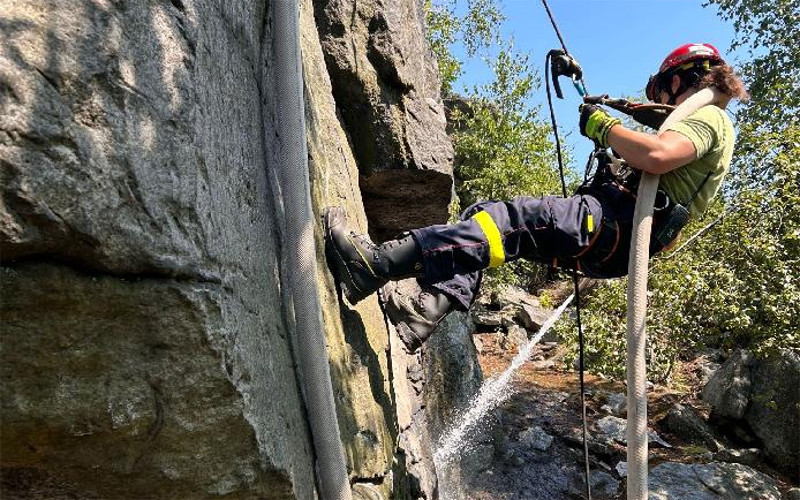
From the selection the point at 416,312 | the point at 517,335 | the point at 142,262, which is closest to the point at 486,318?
the point at 517,335

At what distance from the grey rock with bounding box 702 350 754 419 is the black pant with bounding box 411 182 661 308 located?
31.1 feet

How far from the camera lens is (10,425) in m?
1.62

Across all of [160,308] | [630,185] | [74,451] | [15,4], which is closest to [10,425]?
[74,451]

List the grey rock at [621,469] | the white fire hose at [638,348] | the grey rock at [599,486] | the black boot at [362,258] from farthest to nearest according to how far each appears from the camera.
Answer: the grey rock at [621,469] < the grey rock at [599,486] < the black boot at [362,258] < the white fire hose at [638,348]

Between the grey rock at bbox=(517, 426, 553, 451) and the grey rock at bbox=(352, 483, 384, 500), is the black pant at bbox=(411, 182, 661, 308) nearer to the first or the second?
the grey rock at bbox=(352, 483, 384, 500)

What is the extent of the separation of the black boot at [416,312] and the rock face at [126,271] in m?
3.08

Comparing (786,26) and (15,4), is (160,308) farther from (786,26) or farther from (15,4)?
(786,26)

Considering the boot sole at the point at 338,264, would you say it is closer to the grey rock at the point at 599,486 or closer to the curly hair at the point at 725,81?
the curly hair at the point at 725,81

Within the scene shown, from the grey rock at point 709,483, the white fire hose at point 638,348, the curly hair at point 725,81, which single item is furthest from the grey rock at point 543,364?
the white fire hose at point 638,348

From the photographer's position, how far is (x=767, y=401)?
1007 centimetres

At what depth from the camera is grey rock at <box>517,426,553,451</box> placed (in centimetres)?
1062

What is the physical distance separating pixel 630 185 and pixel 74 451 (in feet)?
10.1

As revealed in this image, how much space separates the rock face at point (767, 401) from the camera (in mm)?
10633

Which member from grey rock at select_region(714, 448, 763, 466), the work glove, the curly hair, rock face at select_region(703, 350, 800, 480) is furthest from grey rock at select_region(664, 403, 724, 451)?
the work glove
